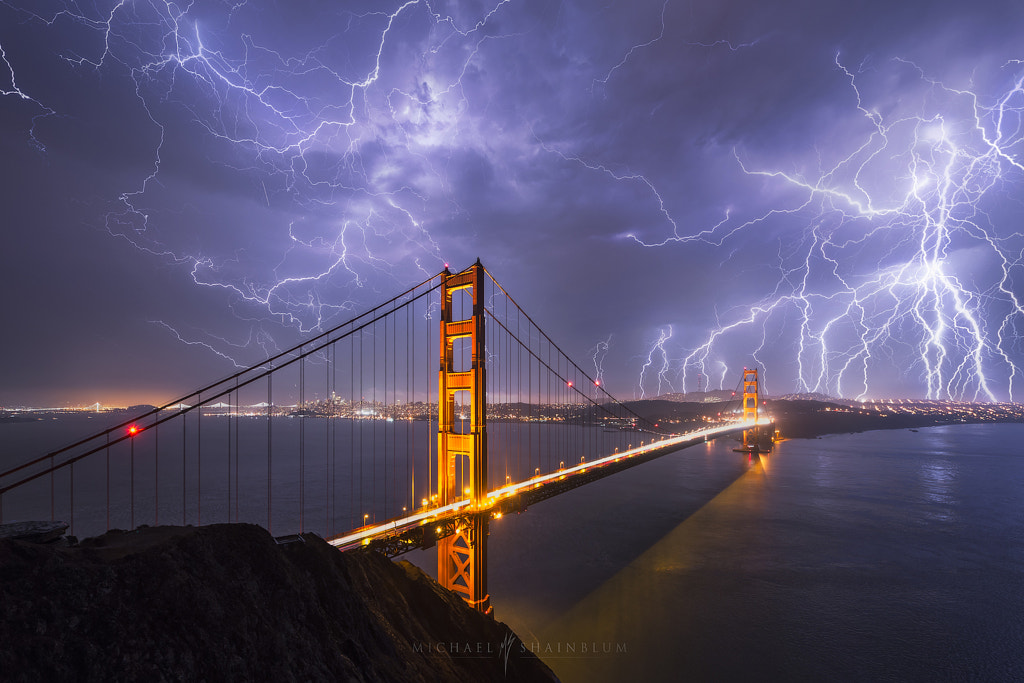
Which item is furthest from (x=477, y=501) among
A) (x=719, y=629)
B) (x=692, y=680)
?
(x=719, y=629)

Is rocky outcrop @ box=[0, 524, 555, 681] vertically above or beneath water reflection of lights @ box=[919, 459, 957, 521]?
above

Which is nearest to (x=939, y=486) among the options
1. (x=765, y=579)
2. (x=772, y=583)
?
(x=765, y=579)

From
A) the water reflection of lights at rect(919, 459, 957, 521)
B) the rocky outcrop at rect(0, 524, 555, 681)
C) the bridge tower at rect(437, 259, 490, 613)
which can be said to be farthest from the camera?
the water reflection of lights at rect(919, 459, 957, 521)

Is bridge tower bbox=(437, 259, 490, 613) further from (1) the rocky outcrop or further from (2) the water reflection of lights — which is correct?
(2) the water reflection of lights

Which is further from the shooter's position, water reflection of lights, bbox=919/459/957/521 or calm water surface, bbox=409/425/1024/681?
water reflection of lights, bbox=919/459/957/521

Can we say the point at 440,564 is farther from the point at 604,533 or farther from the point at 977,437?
the point at 977,437

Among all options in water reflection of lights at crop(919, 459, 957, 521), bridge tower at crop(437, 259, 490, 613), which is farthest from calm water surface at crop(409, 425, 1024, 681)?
bridge tower at crop(437, 259, 490, 613)

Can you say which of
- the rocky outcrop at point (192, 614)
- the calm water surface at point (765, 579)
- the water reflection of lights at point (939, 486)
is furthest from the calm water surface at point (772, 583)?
the rocky outcrop at point (192, 614)

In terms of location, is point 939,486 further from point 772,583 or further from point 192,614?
point 192,614
